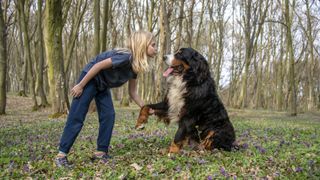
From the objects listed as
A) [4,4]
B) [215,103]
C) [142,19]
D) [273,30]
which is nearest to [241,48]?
[273,30]

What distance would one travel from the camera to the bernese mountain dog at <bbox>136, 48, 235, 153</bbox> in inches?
229

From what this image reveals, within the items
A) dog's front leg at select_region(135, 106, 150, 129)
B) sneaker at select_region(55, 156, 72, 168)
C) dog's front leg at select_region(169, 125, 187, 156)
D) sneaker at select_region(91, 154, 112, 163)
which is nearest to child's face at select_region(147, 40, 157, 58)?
dog's front leg at select_region(135, 106, 150, 129)

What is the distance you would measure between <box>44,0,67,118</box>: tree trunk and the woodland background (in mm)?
39

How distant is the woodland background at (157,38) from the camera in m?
15.5

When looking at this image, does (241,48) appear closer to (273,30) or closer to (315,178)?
(273,30)

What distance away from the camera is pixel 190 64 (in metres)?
5.87

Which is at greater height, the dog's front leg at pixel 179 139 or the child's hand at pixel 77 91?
the child's hand at pixel 77 91

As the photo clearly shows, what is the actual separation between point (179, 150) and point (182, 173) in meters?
1.23

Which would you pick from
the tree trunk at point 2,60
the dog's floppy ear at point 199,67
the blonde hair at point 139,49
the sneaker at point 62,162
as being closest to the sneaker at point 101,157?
the sneaker at point 62,162

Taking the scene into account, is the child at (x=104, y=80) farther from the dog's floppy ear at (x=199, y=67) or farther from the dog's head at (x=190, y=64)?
the dog's floppy ear at (x=199, y=67)

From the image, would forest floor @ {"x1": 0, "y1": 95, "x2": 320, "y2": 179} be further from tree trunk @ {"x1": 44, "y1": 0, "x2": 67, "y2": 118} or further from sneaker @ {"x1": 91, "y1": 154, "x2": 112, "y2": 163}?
tree trunk @ {"x1": 44, "y1": 0, "x2": 67, "y2": 118}

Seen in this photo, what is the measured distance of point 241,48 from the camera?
46312 millimetres

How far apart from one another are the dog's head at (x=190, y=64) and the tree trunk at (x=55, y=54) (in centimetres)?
900

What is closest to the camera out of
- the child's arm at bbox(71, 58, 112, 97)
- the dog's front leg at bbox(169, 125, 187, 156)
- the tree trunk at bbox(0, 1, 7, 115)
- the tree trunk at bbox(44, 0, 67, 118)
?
the child's arm at bbox(71, 58, 112, 97)
